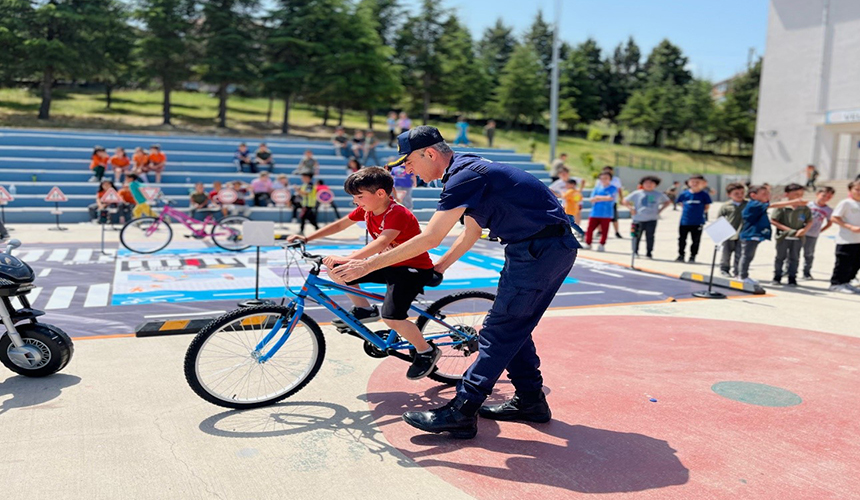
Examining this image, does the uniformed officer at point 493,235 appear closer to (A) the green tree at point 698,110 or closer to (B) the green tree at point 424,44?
(B) the green tree at point 424,44

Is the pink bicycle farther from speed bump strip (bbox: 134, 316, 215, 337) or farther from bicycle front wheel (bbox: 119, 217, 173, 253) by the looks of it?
speed bump strip (bbox: 134, 316, 215, 337)

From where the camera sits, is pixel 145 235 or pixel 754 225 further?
pixel 145 235

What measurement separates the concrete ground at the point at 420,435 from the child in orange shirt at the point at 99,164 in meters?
15.2

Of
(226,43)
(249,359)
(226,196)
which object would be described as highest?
(226,43)

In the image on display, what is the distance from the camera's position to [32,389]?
4559 mm

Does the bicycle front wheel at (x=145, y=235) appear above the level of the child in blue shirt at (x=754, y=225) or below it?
below

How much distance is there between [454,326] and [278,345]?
128 cm

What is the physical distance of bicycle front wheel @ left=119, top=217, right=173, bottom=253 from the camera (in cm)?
1155

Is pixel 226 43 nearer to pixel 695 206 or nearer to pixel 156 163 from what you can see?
pixel 156 163

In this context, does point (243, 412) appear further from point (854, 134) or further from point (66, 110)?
point (854, 134)

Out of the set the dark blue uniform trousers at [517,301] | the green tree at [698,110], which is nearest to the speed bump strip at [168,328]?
the dark blue uniform trousers at [517,301]

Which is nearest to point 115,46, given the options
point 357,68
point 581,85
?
point 357,68

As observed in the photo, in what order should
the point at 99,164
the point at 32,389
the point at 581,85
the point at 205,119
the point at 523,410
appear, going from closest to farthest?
the point at 523,410 → the point at 32,389 → the point at 99,164 → the point at 205,119 → the point at 581,85

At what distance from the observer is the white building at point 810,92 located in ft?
114
